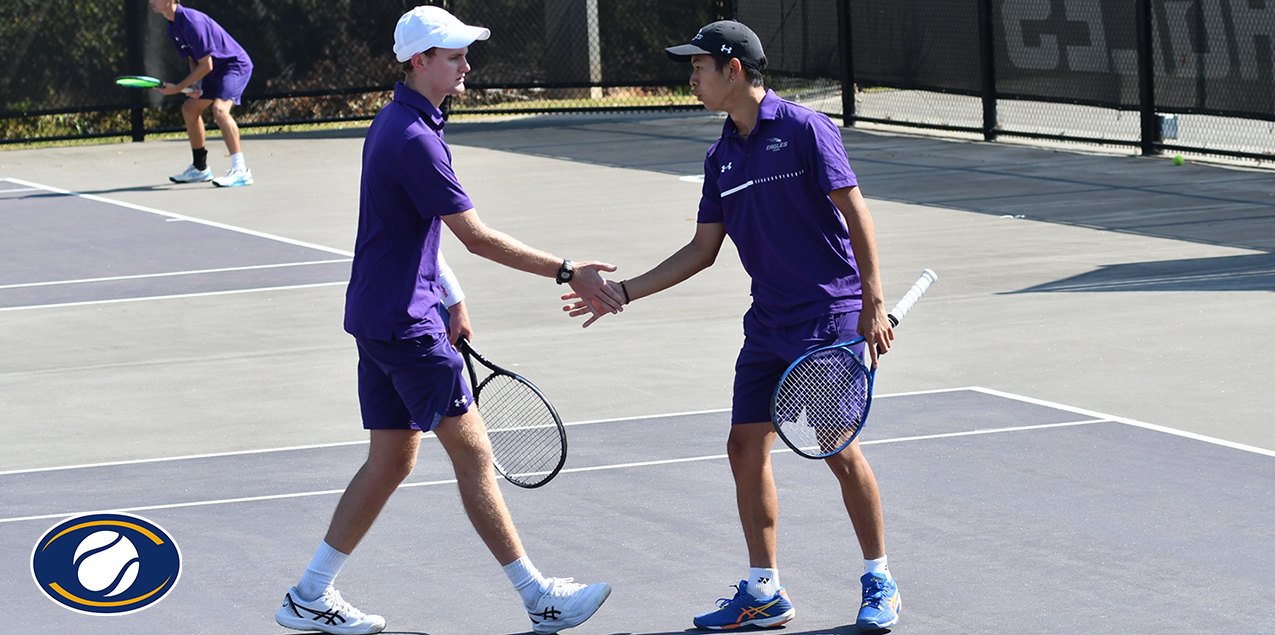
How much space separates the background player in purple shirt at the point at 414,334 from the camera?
5.33 m

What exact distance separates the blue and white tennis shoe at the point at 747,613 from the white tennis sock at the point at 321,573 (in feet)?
3.74

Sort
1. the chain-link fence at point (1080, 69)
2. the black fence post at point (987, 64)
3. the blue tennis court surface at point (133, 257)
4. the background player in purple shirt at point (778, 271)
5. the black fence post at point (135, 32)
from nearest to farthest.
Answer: the background player in purple shirt at point (778, 271) → the blue tennis court surface at point (133, 257) → the chain-link fence at point (1080, 69) → the black fence post at point (987, 64) → the black fence post at point (135, 32)

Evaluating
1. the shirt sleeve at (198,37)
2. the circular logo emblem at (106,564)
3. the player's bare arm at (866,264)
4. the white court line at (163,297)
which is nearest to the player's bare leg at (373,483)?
the circular logo emblem at (106,564)

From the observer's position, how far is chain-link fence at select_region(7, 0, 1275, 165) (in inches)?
775

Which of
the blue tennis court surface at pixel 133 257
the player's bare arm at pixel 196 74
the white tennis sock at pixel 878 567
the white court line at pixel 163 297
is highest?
the white tennis sock at pixel 878 567

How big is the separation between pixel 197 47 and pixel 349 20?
6.19m

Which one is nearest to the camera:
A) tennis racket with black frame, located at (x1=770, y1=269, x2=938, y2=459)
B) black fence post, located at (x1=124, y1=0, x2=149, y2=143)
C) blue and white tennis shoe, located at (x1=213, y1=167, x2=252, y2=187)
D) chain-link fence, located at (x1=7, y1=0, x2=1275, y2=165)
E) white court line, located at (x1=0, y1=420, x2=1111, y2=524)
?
tennis racket with black frame, located at (x1=770, y1=269, x2=938, y2=459)

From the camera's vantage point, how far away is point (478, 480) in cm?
544

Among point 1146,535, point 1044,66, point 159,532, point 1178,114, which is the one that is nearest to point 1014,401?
point 1146,535

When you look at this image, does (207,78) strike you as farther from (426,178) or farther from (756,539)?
(756,539)

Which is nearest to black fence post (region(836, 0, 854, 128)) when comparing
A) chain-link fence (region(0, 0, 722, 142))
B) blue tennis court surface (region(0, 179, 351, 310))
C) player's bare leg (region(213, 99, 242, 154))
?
chain-link fence (region(0, 0, 722, 142))

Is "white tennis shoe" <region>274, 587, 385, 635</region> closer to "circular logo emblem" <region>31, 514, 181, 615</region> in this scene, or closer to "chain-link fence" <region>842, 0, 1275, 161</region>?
"circular logo emblem" <region>31, 514, 181, 615</region>

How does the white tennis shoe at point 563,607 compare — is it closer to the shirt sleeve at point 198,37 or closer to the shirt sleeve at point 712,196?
the shirt sleeve at point 712,196

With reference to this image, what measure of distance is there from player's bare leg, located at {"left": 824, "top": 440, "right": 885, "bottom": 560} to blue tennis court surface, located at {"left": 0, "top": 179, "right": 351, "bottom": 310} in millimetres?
8184
